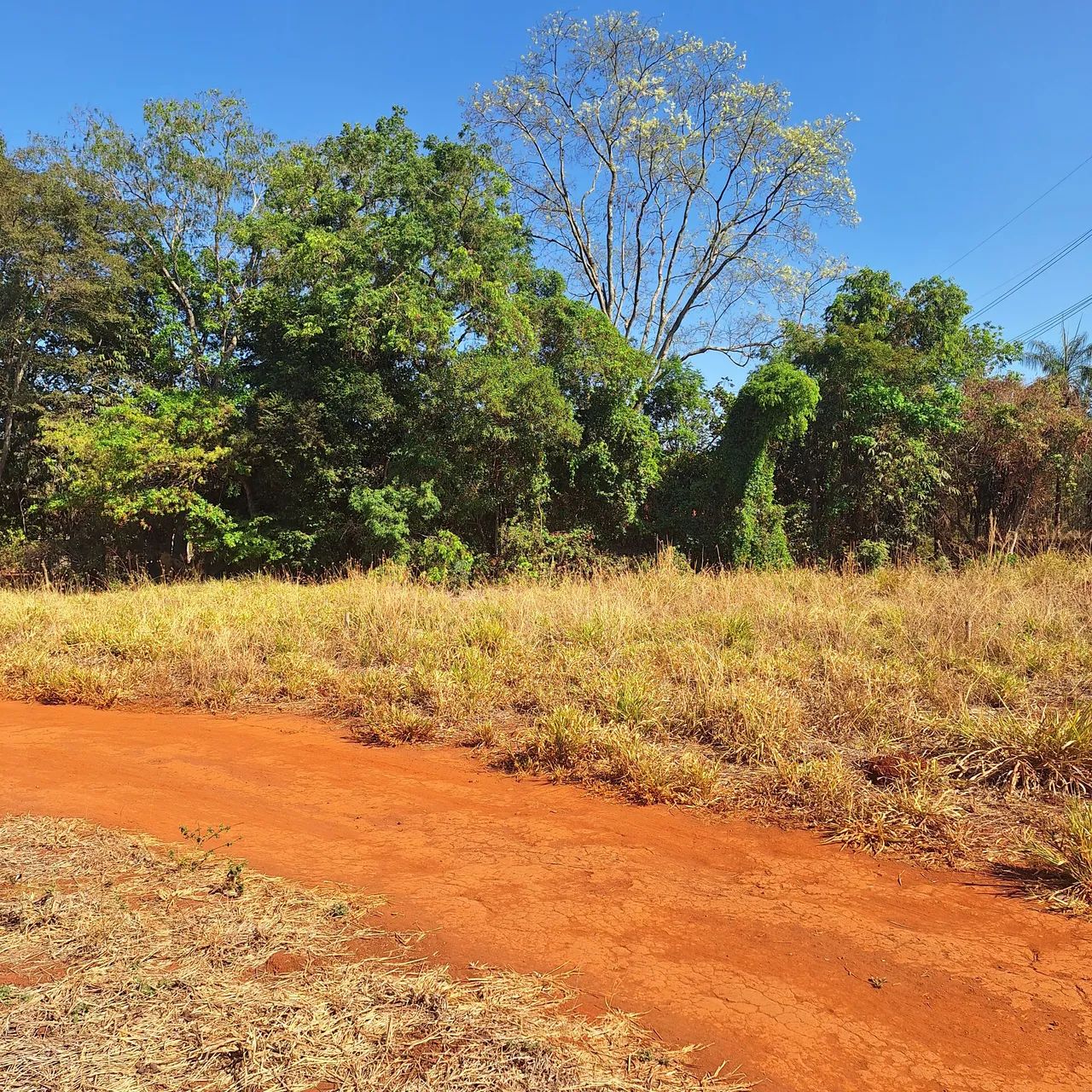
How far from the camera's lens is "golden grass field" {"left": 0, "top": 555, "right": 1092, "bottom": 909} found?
15.8 ft

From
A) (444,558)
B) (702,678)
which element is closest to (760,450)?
(444,558)

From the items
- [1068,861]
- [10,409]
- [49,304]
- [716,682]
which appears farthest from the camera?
[10,409]

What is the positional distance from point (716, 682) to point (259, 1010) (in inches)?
186

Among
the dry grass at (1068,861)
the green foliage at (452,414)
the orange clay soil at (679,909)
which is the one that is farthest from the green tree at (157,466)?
the dry grass at (1068,861)

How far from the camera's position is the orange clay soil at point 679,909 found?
266 cm

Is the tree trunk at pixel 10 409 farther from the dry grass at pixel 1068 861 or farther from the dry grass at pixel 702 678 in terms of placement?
the dry grass at pixel 1068 861

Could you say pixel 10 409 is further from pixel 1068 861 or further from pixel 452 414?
pixel 1068 861

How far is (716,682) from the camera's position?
21.5 ft

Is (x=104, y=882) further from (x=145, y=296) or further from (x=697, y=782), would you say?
(x=145, y=296)

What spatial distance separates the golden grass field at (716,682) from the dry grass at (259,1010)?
96.6 inches

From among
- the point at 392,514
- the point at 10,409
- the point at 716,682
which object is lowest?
the point at 716,682

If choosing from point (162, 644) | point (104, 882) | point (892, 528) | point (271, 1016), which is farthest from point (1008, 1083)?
point (892, 528)

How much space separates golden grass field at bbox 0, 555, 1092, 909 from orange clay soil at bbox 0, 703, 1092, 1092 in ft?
1.48

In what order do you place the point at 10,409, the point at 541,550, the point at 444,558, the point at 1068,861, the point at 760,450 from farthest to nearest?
the point at 10,409, the point at 541,550, the point at 444,558, the point at 760,450, the point at 1068,861
